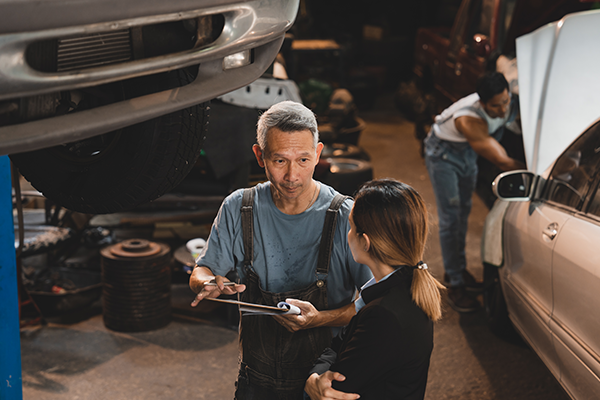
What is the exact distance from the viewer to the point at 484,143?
4.03m

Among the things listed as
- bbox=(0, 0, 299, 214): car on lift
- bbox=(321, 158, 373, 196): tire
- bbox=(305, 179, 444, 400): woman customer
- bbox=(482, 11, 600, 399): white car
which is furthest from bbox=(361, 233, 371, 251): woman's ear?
bbox=(321, 158, 373, 196): tire

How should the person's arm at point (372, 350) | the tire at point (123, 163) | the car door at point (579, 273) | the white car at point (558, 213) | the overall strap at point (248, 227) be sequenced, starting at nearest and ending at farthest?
1. the person's arm at point (372, 350)
2. the tire at point (123, 163)
3. the overall strap at point (248, 227)
4. the car door at point (579, 273)
5. the white car at point (558, 213)

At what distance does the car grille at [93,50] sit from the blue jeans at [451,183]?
122 inches

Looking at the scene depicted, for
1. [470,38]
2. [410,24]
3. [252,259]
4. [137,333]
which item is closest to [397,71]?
[410,24]

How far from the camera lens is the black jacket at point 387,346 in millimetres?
1532

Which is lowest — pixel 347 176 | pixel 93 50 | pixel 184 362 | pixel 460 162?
pixel 184 362

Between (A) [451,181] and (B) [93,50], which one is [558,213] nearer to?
(A) [451,181]

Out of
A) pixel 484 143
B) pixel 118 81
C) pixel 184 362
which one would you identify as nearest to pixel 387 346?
pixel 118 81

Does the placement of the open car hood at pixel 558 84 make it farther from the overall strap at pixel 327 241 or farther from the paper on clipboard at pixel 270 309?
the paper on clipboard at pixel 270 309

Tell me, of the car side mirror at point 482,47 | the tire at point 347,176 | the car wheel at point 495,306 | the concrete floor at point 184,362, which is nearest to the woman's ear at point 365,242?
the concrete floor at point 184,362

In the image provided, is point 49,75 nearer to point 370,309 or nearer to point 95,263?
point 370,309

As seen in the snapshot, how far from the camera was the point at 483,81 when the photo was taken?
394cm

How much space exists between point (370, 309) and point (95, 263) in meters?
3.67

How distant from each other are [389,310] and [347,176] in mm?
3606
